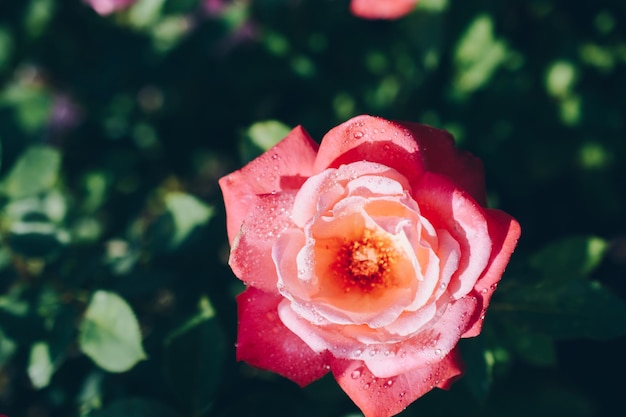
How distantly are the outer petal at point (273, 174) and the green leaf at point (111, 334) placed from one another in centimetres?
34

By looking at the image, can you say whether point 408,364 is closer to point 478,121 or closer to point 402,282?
point 402,282

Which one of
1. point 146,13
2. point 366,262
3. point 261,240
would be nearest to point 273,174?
point 261,240

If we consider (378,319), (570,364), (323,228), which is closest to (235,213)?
(323,228)

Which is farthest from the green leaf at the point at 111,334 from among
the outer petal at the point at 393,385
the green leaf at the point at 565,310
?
the green leaf at the point at 565,310

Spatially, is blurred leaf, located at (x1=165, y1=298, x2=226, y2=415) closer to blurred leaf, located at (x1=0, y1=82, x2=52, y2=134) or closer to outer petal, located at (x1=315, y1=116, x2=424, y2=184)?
outer petal, located at (x1=315, y1=116, x2=424, y2=184)

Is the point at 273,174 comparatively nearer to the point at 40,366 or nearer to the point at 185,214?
the point at 185,214

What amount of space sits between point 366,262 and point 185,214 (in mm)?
437

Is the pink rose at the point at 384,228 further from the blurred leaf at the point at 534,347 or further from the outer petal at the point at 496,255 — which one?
the blurred leaf at the point at 534,347

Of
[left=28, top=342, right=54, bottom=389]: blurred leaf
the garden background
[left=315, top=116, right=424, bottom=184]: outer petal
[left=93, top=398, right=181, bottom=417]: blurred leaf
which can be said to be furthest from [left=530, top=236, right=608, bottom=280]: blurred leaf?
[left=28, top=342, right=54, bottom=389]: blurred leaf

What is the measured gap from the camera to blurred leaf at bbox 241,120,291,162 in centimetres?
102

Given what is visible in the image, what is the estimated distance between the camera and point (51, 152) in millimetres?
1255

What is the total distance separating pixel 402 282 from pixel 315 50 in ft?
3.20

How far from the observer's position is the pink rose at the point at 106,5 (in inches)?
66.5

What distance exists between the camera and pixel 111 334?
105 cm
